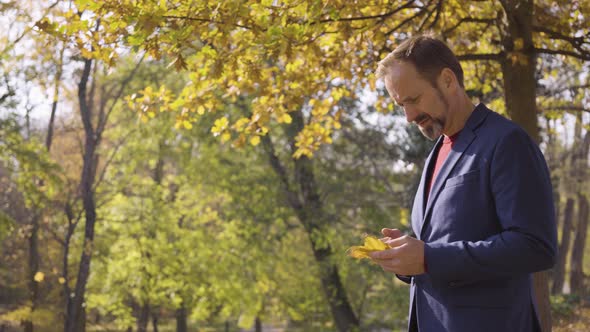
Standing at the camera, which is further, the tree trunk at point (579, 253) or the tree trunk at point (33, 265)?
the tree trunk at point (579, 253)

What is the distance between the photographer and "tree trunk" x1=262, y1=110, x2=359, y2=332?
1741 cm

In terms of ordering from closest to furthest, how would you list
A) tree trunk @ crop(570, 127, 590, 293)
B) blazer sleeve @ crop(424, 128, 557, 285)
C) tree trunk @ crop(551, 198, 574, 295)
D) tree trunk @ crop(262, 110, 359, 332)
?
blazer sleeve @ crop(424, 128, 557, 285), tree trunk @ crop(262, 110, 359, 332), tree trunk @ crop(570, 127, 590, 293), tree trunk @ crop(551, 198, 574, 295)

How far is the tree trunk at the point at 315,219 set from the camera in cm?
1741

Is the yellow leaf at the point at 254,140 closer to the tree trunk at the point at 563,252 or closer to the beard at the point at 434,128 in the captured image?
the beard at the point at 434,128

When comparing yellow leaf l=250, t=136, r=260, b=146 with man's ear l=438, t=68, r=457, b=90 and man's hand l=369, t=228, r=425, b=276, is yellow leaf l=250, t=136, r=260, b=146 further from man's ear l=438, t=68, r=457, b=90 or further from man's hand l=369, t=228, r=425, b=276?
man's hand l=369, t=228, r=425, b=276

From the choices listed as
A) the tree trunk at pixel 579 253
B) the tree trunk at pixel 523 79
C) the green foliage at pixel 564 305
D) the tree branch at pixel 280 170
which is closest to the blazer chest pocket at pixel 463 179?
the tree trunk at pixel 523 79

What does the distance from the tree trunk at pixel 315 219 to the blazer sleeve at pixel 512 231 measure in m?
15.0

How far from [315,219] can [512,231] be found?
1521cm

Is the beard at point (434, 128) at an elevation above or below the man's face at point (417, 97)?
below

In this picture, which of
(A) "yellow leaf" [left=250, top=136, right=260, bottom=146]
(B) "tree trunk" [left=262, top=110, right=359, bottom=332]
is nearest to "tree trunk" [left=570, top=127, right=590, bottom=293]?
(B) "tree trunk" [left=262, top=110, right=359, bottom=332]

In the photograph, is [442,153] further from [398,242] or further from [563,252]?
[563,252]

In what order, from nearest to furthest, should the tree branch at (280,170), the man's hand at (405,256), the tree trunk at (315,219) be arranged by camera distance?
the man's hand at (405,256) → the tree trunk at (315,219) → the tree branch at (280,170)

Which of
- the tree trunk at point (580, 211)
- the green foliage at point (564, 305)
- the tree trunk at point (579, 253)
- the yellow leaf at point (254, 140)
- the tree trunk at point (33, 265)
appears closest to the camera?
the yellow leaf at point (254, 140)

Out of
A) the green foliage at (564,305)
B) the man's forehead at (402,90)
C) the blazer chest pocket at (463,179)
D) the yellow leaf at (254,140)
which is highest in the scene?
the yellow leaf at (254,140)
